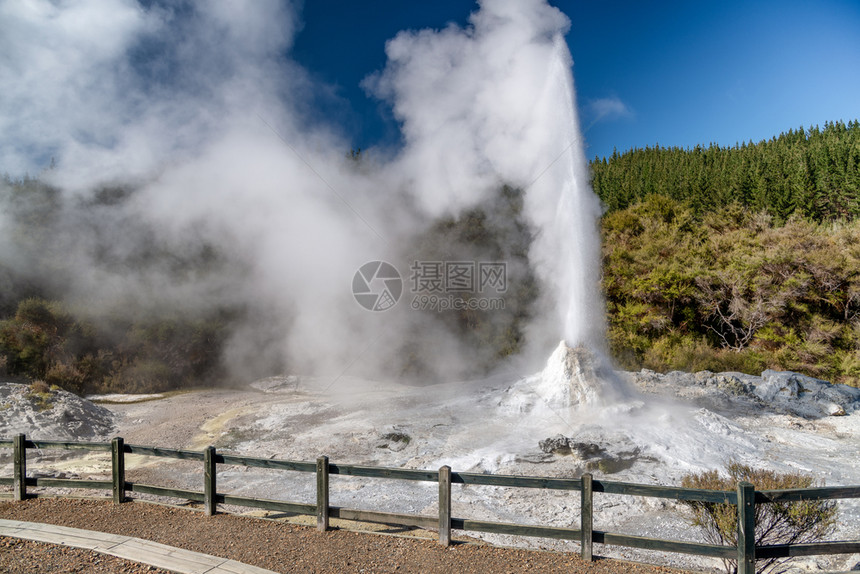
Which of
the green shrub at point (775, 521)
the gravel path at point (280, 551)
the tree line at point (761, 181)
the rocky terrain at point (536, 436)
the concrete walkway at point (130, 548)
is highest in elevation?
the tree line at point (761, 181)

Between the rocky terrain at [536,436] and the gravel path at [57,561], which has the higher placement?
the gravel path at [57,561]

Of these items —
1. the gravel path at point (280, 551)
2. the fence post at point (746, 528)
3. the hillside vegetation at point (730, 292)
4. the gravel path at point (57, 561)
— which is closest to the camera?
the fence post at point (746, 528)

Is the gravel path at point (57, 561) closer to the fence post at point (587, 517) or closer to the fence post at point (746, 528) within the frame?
the fence post at point (587, 517)

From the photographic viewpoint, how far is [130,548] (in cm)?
337

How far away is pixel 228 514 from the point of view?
4.11 meters

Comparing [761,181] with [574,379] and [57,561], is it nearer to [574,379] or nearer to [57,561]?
[574,379]

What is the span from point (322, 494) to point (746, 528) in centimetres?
287

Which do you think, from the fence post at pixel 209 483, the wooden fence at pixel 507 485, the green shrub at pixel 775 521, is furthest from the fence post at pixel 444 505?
the fence post at pixel 209 483

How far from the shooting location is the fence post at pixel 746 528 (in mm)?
2961

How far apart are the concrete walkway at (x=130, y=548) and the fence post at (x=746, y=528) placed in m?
2.94

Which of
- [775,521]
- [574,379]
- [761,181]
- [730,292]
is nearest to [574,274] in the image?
[574,379]

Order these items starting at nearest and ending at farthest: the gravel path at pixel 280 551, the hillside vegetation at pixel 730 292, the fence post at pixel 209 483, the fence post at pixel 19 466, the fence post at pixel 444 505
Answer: the gravel path at pixel 280 551, the fence post at pixel 444 505, the fence post at pixel 209 483, the fence post at pixel 19 466, the hillside vegetation at pixel 730 292

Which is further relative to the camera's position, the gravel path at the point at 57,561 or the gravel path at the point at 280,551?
the gravel path at the point at 280,551

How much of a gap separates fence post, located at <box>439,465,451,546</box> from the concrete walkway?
119 centimetres
